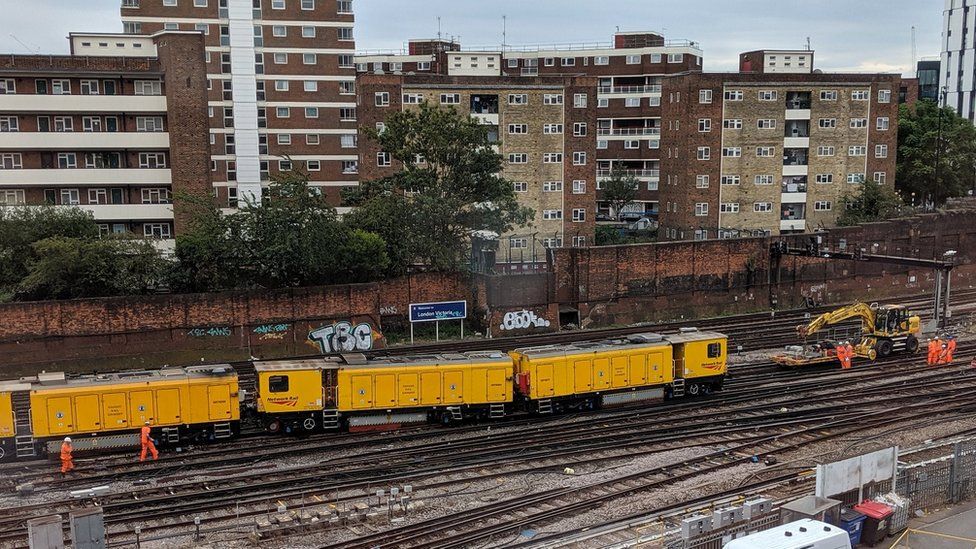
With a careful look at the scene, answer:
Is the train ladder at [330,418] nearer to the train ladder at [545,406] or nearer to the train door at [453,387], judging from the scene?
the train door at [453,387]

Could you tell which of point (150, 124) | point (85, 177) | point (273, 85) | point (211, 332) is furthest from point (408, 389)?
point (273, 85)

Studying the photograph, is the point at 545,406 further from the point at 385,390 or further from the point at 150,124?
the point at 150,124

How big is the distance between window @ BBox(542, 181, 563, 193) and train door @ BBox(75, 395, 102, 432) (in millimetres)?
38644

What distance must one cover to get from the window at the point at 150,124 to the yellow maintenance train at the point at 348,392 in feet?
80.0

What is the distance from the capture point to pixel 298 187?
39.2 m

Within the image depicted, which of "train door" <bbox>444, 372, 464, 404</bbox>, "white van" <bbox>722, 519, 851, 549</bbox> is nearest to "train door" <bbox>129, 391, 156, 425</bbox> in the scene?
"train door" <bbox>444, 372, 464, 404</bbox>

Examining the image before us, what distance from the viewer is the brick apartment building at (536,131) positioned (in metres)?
57.0

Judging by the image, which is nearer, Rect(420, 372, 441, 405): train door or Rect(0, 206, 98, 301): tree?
Rect(420, 372, 441, 405): train door

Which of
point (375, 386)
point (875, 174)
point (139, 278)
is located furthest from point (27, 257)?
point (875, 174)

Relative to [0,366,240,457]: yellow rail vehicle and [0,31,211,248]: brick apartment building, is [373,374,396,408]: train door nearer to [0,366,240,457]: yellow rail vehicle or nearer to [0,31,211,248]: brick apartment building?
[0,366,240,457]: yellow rail vehicle

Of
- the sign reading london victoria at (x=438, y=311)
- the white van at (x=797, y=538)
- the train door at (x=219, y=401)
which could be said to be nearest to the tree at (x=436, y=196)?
the sign reading london victoria at (x=438, y=311)

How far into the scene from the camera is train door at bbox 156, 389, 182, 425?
Result: 2612cm

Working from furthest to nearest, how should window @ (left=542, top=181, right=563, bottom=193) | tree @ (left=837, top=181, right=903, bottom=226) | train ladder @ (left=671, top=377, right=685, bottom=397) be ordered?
window @ (left=542, top=181, right=563, bottom=193), tree @ (left=837, top=181, right=903, bottom=226), train ladder @ (left=671, top=377, right=685, bottom=397)

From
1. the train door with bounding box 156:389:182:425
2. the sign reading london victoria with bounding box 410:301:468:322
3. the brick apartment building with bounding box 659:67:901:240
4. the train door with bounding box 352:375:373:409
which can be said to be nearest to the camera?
the train door with bounding box 156:389:182:425
